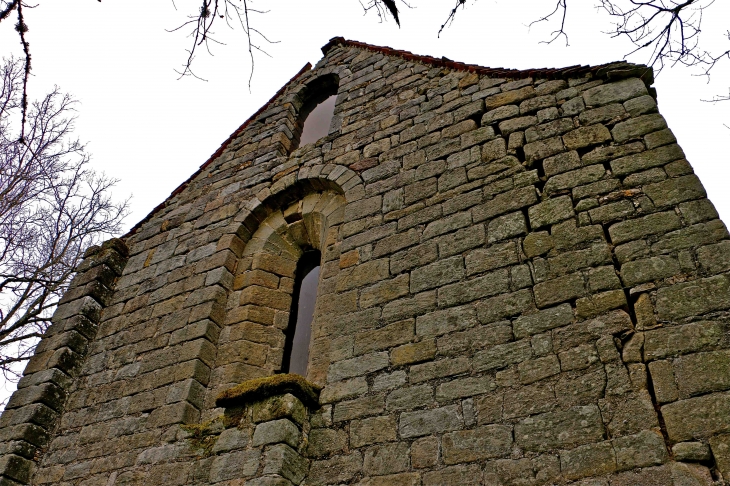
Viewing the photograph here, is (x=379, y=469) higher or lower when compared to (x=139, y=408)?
lower

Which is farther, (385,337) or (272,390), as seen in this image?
(385,337)

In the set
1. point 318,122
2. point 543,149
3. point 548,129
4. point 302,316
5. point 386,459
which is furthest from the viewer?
point 318,122

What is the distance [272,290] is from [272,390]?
176 cm

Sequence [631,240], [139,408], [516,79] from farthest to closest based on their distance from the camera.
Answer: [516,79] < [139,408] < [631,240]

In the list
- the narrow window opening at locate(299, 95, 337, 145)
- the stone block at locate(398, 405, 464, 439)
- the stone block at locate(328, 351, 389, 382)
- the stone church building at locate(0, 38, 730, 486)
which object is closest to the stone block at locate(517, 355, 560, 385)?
the stone church building at locate(0, 38, 730, 486)

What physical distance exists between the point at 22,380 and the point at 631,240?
5.65 meters

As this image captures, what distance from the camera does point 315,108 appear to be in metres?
7.76

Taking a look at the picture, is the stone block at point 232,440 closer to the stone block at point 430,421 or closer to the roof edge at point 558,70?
the stone block at point 430,421

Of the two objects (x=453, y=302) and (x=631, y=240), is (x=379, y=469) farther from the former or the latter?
(x=631, y=240)

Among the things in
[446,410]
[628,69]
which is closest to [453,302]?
[446,410]

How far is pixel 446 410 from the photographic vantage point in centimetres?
330

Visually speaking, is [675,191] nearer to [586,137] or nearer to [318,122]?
[586,137]

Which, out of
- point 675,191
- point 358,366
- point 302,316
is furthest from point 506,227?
point 302,316

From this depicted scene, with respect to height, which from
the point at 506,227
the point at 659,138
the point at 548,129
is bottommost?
the point at 506,227
